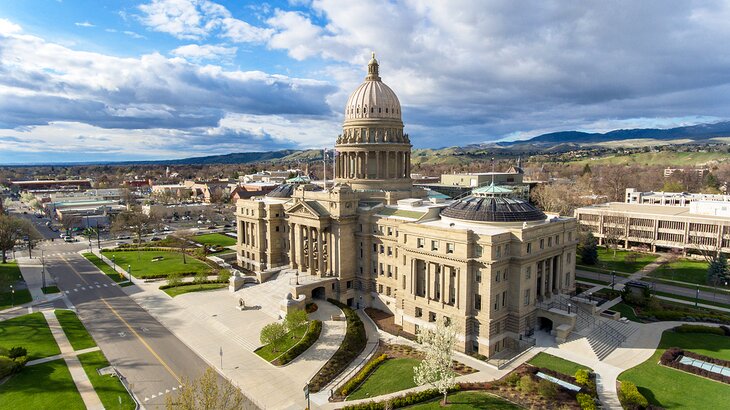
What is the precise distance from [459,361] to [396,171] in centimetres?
4516

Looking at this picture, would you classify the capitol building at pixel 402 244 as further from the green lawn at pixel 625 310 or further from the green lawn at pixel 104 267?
the green lawn at pixel 104 267

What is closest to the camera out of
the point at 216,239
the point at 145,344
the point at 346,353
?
the point at 346,353

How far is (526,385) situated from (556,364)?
305 inches

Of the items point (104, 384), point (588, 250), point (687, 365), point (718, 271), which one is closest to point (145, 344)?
point (104, 384)

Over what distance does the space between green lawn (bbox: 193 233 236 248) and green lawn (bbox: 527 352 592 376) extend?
88.2 meters

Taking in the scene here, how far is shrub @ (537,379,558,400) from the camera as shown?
42.0 meters

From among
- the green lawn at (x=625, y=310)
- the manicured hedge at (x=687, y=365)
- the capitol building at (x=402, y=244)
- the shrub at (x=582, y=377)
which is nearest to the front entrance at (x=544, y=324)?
the capitol building at (x=402, y=244)

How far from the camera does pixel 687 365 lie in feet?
156

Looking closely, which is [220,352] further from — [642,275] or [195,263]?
[642,275]

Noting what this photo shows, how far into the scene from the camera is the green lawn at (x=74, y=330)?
55.8m

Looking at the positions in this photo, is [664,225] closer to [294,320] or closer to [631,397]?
[631,397]

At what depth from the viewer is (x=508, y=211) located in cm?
6041

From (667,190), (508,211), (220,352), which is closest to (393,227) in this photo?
(508,211)

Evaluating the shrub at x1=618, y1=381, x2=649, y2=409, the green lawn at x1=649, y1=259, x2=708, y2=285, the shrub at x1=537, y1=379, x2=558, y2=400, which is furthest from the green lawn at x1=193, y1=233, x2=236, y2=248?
the green lawn at x1=649, y1=259, x2=708, y2=285
